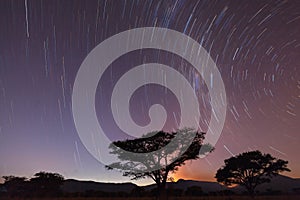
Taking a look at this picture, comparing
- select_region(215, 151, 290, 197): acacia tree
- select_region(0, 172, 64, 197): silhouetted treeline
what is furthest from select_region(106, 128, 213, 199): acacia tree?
select_region(0, 172, 64, 197): silhouetted treeline

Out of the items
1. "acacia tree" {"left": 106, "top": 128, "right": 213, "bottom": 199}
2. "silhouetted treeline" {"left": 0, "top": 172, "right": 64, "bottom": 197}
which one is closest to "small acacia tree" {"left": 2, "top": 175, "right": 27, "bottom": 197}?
"silhouetted treeline" {"left": 0, "top": 172, "right": 64, "bottom": 197}

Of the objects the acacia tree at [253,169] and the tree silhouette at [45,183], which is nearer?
the acacia tree at [253,169]

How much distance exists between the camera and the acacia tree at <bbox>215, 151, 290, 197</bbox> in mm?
49312

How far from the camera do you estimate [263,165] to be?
1949 inches

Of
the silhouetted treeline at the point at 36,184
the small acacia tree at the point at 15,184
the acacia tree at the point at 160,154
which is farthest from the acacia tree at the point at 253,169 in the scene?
the small acacia tree at the point at 15,184

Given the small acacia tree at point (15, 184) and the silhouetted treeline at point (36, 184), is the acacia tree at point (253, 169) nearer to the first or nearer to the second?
the silhouetted treeline at point (36, 184)

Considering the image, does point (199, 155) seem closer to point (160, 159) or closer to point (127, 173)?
point (160, 159)

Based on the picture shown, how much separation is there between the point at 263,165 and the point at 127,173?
81.4 feet

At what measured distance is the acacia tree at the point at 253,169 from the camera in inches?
1941

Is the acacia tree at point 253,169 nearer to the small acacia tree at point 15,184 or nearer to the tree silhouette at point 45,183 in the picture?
the tree silhouette at point 45,183

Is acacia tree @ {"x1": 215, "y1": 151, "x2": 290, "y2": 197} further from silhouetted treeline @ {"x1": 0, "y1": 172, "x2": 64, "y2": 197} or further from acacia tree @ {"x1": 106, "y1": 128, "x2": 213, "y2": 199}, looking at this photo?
silhouetted treeline @ {"x1": 0, "y1": 172, "x2": 64, "y2": 197}

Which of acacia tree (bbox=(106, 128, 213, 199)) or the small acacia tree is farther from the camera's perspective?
the small acacia tree

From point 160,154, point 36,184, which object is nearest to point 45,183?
point 36,184

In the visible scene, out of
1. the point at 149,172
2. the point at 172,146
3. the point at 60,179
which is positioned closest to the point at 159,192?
the point at 149,172
